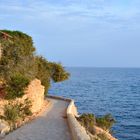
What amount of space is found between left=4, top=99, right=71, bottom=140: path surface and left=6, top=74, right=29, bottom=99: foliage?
248cm

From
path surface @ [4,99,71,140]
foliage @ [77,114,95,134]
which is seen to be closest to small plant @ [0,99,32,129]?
path surface @ [4,99,71,140]

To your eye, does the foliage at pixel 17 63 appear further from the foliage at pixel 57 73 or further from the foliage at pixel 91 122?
the foliage at pixel 91 122

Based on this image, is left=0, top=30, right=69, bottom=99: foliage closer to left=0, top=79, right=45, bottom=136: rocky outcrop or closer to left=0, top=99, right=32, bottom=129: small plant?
left=0, top=79, right=45, bottom=136: rocky outcrop

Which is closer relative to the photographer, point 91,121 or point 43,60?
point 91,121

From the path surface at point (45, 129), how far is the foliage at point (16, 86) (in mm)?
2477

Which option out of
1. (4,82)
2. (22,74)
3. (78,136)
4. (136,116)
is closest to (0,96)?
(4,82)

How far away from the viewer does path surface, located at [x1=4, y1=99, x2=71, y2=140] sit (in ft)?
75.8

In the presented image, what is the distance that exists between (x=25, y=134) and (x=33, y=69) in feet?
59.3

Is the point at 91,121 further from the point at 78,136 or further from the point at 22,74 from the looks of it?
the point at 78,136

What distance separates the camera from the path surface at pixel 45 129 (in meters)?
23.1

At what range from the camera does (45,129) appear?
2636 centimetres

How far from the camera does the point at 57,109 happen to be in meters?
38.9

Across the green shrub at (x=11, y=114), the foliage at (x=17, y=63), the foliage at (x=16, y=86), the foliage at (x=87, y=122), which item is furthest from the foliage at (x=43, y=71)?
the green shrub at (x=11, y=114)

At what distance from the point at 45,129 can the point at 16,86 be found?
8.49 metres
